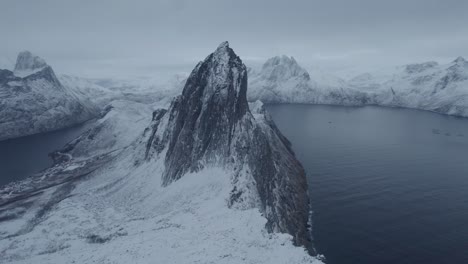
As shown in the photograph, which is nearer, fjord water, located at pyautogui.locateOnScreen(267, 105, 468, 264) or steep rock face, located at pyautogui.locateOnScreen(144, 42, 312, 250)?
fjord water, located at pyautogui.locateOnScreen(267, 105, 468, 264)

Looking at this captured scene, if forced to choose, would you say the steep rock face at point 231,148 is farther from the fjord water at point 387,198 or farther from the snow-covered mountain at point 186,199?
the fjord water at point 387,198

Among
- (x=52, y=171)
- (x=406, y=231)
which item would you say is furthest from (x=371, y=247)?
(x=52, y=171)

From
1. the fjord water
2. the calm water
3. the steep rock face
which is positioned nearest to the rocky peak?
the steep rock face

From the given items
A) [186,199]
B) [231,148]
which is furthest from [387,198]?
[186,199]

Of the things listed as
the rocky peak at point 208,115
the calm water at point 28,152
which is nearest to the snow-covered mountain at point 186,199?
the rocky peak at point 208,115

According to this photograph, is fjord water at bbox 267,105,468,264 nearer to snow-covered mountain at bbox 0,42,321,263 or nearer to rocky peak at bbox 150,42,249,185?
snow-covered mountain at bbox 0,42,321,263

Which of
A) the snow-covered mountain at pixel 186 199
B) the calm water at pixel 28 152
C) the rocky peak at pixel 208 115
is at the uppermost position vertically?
the rocky peak at pixel 208 115
